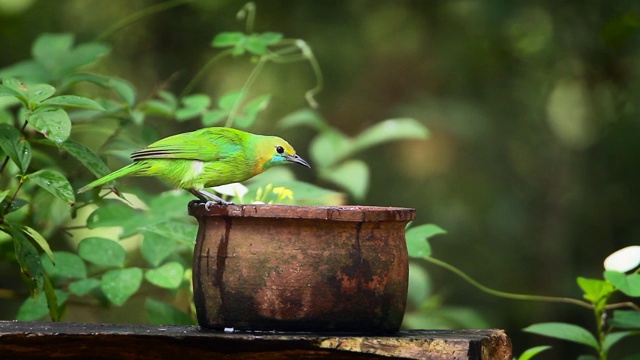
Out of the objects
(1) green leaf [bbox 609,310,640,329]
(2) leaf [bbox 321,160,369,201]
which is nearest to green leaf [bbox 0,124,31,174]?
(2) leaf [bbox 321,160,369,201]

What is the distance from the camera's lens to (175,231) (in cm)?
362

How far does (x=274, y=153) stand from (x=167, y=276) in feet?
2.02

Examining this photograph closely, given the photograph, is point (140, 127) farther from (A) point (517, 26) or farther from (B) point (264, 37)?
(A) point (517, 26)

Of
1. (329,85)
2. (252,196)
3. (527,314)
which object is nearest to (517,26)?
(329,85)

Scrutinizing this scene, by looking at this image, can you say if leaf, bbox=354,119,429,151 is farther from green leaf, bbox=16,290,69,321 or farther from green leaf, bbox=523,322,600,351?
green leaf, bbox=16,290,69,321

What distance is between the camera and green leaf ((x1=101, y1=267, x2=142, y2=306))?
11.8ft

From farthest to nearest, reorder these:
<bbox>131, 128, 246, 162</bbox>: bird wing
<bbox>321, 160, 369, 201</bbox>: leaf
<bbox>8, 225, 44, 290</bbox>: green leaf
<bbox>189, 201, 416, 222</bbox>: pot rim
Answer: <bbox>321, 160, 369, 201</bbox>: leaf → <bbox>131, 128, 246, 162</bbox>: bird wing → <bbox>8, 225, 44, 290</bbox>: green leaf → <bbox>189, 201, 416, 222</bbox>: pot rim

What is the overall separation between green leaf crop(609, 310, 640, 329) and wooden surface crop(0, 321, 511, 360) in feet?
4.19

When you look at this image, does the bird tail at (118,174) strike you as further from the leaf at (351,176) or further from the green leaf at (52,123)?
the leaf at (351,176)

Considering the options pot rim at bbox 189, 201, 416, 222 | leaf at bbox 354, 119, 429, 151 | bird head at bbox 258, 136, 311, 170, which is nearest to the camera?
pot rim at bbox 189, 201, 416, 222

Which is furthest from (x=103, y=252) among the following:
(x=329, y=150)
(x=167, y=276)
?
(x=329, y=150)

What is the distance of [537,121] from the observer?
733 centimetres

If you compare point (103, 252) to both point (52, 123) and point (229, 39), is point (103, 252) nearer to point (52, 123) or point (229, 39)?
point (52, 123)

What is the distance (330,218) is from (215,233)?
326mm
